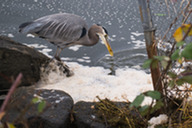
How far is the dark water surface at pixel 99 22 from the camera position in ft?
11.4

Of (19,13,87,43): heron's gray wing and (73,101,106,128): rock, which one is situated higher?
(19,13,87,43): heron's gray wing

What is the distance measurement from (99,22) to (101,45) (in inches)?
36.3

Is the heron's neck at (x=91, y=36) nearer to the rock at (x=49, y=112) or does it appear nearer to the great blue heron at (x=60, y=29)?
the great blue heron at (x=60, y=29)

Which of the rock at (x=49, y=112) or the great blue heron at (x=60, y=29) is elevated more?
the great blue heron at (x=60, y=29)

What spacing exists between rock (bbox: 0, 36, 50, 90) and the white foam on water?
220mm

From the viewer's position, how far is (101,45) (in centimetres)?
395

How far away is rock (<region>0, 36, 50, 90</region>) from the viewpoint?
220 cm

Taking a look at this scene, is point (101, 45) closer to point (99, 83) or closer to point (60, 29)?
point (60, 29)

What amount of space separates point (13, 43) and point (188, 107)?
5.86 ft

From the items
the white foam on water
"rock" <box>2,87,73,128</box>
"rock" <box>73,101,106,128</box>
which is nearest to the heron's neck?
the white foam on water

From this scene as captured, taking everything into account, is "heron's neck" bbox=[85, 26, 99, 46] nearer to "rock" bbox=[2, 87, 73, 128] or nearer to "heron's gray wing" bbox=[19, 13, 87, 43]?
"heron's gray wing" bbox=[19, 13, 87, 43]

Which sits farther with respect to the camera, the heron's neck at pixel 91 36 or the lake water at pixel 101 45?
the heron's neck at pixel 91 36

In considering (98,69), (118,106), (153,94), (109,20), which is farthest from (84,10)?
(153,94)

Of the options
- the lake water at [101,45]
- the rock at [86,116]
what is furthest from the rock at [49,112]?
the lake water at [101,45]
